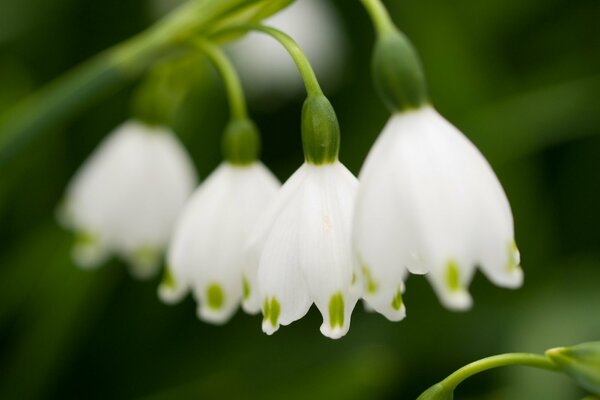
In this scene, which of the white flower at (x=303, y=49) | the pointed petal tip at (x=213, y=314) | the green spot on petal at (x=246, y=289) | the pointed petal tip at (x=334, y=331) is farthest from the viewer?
A: the white flower at (x=303, y=49)

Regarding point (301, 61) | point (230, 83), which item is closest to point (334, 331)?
point (301, 61)

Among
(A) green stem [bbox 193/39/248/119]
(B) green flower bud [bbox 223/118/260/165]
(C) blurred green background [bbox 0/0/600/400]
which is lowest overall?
(C) blurred green background [bbox 0/0/600/400]

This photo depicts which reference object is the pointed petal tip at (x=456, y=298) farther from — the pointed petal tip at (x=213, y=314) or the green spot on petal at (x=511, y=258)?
the pointed petal tip at (x=213, y=314)

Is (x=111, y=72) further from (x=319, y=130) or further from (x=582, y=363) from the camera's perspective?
(x=582, y=363)

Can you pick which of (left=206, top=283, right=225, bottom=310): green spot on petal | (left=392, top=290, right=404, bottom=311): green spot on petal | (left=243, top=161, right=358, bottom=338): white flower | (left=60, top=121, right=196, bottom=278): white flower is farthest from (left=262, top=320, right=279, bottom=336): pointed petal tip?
(left=60, top=121, right=196, bottom=278): white flower

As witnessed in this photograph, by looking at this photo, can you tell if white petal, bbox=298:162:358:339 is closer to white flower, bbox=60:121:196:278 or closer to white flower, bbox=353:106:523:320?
white flower, bbox=353:106:523:320

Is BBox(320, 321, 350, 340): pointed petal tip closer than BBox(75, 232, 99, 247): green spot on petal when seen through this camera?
Yes

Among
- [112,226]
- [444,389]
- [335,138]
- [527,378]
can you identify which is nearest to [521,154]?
[527,378]

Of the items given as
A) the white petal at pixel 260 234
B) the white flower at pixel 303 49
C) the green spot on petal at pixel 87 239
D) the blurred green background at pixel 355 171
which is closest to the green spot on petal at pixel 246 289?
the white petal at pixel 260 234
